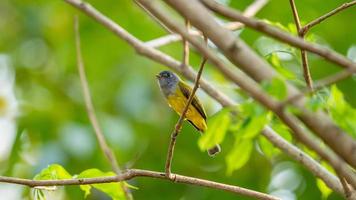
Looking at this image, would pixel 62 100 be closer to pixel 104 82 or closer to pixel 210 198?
pixel 104 82

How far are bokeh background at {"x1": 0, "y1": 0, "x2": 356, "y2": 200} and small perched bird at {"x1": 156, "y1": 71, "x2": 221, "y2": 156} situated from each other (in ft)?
1.37

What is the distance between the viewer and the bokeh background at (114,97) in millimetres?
4859

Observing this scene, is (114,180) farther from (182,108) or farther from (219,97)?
(182,108)

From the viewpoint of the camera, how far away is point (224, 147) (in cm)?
550

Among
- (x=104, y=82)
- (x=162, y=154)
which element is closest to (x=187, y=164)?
(x=162, y=154)

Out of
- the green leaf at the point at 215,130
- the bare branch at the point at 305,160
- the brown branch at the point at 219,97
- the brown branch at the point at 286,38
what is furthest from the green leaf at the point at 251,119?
the bare branch at the point at 305,160

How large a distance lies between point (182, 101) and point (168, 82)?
0.81 feet

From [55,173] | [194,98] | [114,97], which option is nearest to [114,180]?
[55,173]

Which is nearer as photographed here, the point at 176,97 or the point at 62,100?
the point at 176,97

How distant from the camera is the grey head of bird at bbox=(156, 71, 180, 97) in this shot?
14.9 ft

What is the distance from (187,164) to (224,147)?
1.07 feet

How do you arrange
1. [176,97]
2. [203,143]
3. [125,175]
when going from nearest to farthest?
[203,143] → [125,175] → [176,97]

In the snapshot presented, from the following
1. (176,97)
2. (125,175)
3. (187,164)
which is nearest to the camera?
(125,175)

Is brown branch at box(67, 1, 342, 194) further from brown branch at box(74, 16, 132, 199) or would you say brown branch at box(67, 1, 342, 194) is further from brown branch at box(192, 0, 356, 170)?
brown branch at box(192, 0, 356, 170)
